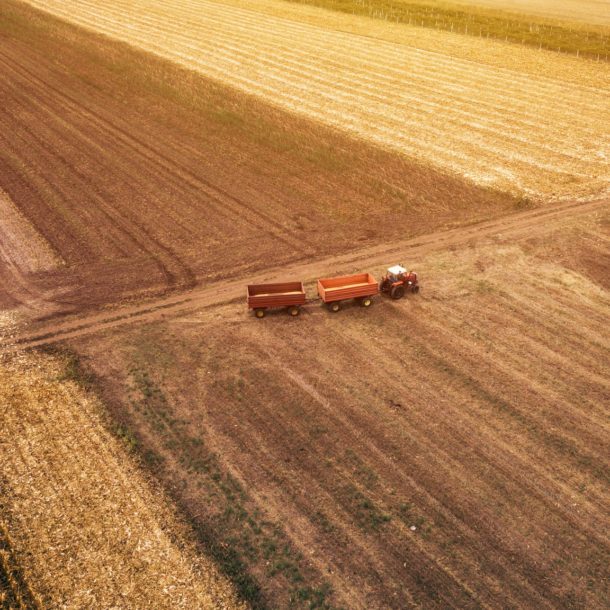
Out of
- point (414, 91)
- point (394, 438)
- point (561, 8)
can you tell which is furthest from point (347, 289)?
→ point (561, 8)

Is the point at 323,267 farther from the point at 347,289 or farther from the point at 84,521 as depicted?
the point at 84,521

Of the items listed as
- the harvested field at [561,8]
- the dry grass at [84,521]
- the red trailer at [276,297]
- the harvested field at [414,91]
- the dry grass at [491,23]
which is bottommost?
the dry grass at [84,521]

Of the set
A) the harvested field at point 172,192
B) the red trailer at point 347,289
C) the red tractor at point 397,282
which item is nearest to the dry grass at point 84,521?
the harvested field at point 172,192

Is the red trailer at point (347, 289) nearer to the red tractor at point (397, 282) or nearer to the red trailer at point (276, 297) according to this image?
the red tractor at point (397, 282)

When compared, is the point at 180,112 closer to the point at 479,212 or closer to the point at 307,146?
the point at 307,146

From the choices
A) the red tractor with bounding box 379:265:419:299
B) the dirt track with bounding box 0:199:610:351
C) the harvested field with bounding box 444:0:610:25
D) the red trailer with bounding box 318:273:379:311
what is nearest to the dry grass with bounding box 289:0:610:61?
the harvested field with bounding box 444:0:610:25

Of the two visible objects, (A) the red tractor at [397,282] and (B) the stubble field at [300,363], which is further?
(A) the red tractor at [397,282]
